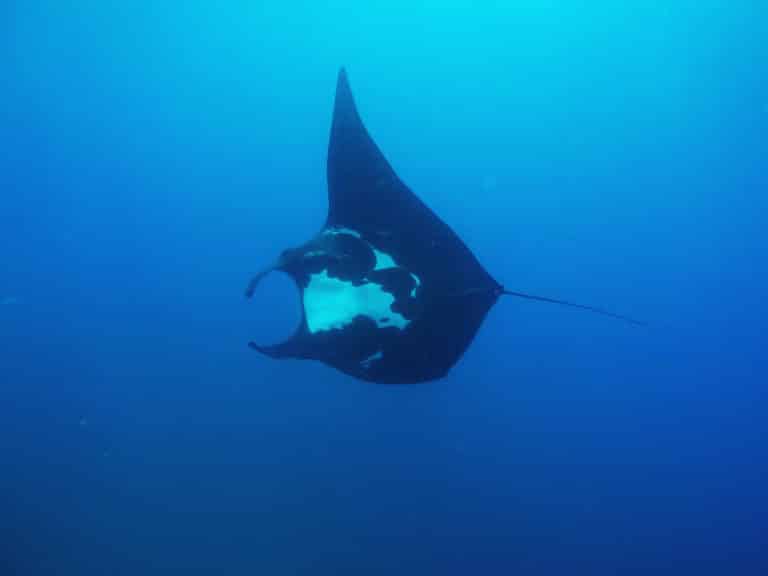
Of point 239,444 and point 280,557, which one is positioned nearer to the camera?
point 280,557

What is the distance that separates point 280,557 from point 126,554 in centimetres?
193

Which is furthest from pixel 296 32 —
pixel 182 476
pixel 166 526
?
pixel 166 526

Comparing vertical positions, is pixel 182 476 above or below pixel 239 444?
below

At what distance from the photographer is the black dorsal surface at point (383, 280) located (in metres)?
2.31

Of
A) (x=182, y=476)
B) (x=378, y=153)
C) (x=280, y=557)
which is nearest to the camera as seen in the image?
(x=378, y=153)

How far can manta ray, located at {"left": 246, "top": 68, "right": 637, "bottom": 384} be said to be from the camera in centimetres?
231

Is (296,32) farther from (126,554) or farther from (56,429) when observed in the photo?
(126,554)

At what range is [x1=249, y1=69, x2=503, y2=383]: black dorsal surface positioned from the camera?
2.31m

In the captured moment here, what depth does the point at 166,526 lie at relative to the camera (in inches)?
295

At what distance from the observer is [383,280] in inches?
95.5

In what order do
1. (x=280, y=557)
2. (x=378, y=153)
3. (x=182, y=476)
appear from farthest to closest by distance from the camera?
(x=182, y=476) → (x=280, y=557) → (x=378, y=153)

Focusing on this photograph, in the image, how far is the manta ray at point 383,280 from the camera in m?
2.31

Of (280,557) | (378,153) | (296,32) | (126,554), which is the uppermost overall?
(296,32)

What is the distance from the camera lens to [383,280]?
243 centimetres
